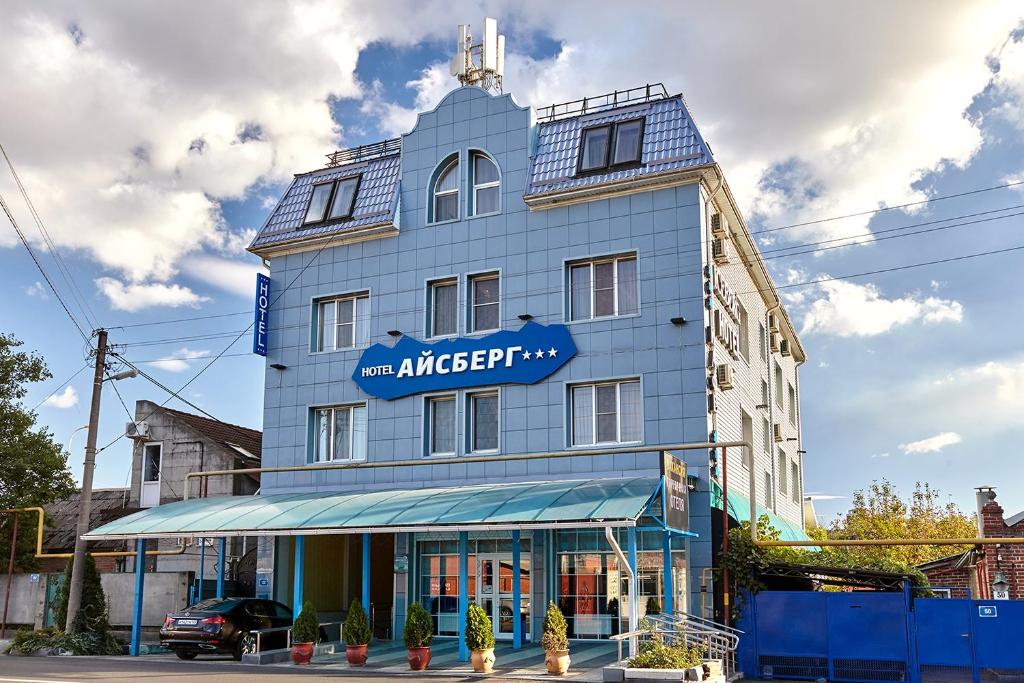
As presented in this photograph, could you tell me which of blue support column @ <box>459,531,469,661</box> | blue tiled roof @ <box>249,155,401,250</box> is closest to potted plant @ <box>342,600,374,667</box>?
blue support column @ <box>459,531,469,661</box>

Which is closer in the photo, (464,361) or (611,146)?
(611,146)

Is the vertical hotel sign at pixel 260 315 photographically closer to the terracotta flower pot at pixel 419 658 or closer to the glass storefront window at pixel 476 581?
the glass storefront window at pixel 476 581

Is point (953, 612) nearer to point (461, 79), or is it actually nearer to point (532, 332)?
point (532, 332)

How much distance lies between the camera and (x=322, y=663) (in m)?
21.1

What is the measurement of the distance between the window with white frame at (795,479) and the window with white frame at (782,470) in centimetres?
106

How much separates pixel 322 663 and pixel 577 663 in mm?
5313

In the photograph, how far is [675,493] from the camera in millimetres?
19328

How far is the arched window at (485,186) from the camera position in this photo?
25.8 meters

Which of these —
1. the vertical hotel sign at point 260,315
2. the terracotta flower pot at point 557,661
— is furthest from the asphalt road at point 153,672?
the vertical hotel sign at point 260,315

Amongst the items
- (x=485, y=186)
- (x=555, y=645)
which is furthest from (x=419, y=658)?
(x=485, y=186)

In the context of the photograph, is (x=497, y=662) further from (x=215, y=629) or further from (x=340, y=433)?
(x=340, y=433)

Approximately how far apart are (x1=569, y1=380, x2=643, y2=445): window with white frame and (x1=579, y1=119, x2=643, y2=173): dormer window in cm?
518

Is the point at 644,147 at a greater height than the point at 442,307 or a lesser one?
greater

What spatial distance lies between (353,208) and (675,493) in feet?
41.7
